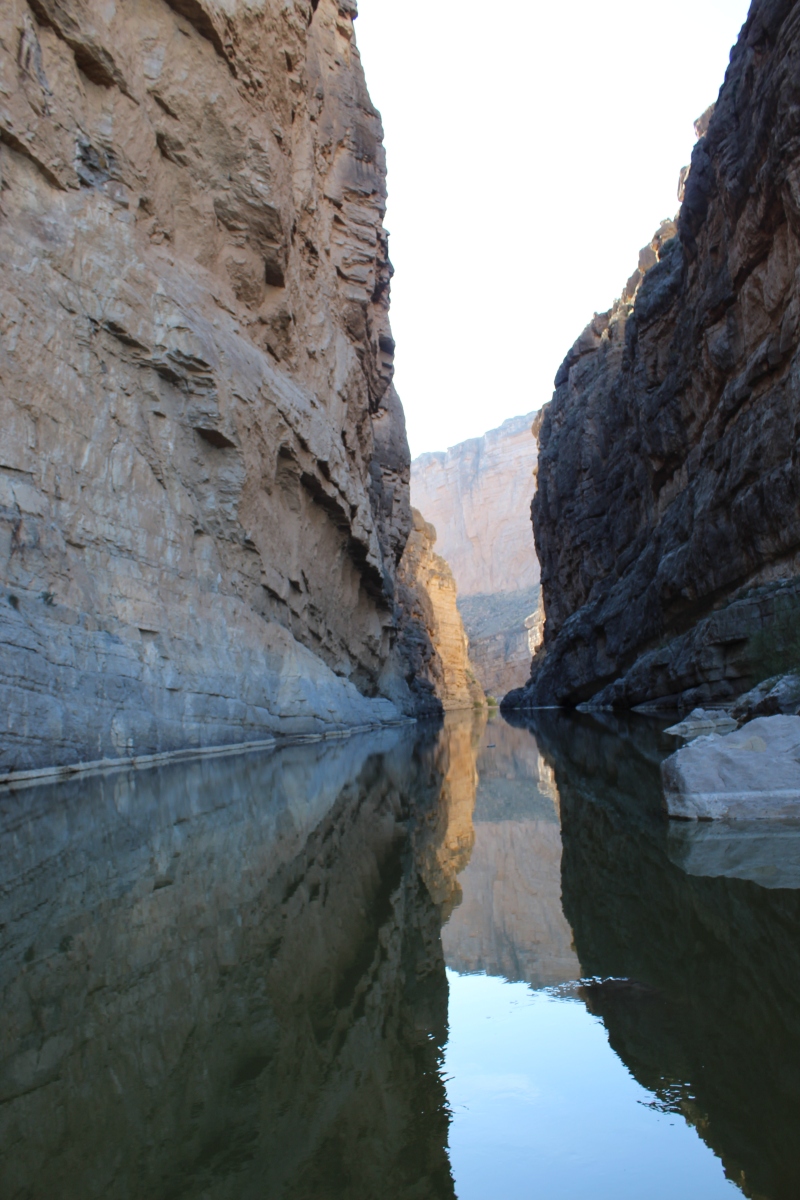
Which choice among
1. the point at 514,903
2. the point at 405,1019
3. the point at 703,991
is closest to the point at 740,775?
the point at 514,903

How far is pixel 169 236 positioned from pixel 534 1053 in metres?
19.2

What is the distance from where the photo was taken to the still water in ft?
5.84

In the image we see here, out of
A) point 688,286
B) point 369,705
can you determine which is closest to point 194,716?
point 369,705

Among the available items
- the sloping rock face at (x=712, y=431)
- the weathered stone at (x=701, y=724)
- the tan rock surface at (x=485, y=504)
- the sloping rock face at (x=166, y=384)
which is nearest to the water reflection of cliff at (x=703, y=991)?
the weathered stone at (x=701, y=724)

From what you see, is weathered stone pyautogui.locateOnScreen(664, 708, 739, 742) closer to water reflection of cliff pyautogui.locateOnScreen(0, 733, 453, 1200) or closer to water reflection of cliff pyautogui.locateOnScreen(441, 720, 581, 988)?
water reflection of cliff pyautogui.locateOnScreen(441, 720, 581, 988)

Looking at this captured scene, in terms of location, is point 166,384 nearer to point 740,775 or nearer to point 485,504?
point 740,775

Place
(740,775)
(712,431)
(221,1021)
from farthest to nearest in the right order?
(712,431) < (740,775) < (221,1021)

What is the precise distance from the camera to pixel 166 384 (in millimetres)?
16422

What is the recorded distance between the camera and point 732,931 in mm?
3115

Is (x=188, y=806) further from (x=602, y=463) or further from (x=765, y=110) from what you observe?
(x=602, y=463)

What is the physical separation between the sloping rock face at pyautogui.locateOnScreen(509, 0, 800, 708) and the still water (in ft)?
49.2

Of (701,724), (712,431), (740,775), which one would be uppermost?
(712,431)

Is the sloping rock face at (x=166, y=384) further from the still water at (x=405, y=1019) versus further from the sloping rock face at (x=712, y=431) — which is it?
the sloping rock face at (x=712, y=431)

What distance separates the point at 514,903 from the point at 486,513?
6187 inches
